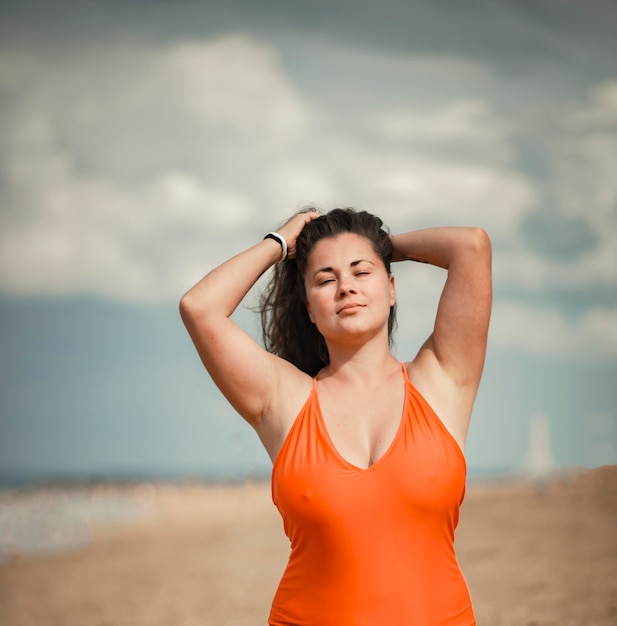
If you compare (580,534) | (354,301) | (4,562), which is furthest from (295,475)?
(4,562)

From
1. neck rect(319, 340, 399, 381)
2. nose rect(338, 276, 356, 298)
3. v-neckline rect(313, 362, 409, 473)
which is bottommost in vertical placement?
v-neckline rect(313, 362, 409, 473)

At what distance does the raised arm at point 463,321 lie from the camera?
2.55 m

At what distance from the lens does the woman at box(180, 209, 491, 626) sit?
2.26 metres

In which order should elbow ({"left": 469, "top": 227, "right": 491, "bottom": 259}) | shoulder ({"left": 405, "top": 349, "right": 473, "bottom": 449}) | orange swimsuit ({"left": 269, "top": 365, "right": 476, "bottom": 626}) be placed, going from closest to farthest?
orange swimsuit ({"left": 269, "top": 365, "right": 476, "bottom": 626}) → shoulder ({"left": 405, "top": 349, "right": 473, "bottom": 449}) → elbow ({"left": 469, "top": 227, "right": 491, "bottom": 259})

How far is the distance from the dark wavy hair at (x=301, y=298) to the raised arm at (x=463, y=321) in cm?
28

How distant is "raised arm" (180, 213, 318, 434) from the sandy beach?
5317 mm

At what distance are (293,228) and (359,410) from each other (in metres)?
0.73

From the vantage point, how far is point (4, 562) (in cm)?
1378

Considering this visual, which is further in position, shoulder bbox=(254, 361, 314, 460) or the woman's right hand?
the woman's right hand

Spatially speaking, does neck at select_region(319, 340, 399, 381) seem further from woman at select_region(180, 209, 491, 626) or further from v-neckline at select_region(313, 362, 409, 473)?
v-neckline at select_region(313, 362, 409, 473)

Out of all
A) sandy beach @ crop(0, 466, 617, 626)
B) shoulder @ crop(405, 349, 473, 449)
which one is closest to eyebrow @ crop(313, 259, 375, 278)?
shoulder @ crop(405, 349, 473, 449)

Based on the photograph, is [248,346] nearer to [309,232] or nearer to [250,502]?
[309,232]

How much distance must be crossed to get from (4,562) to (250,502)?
34.1ft

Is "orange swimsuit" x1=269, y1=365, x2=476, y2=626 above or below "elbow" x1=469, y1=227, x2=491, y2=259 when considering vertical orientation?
below
